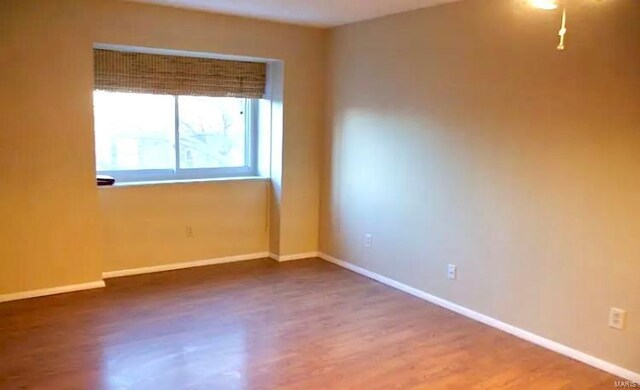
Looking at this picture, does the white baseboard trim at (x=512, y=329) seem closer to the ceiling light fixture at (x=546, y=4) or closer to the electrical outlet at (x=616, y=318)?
the electrical outlet at (x=616, y=318)

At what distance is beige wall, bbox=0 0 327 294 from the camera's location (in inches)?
153

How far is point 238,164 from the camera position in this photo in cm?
539

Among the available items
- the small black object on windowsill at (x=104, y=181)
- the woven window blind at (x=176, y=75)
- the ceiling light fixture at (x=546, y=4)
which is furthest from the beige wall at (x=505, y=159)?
the small black object on windowsill at (x=104, y=181)

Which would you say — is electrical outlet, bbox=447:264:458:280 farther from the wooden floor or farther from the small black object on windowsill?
the small black object on windowsill

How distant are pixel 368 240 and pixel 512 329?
1545mm

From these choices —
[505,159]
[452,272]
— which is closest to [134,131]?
[452,272]

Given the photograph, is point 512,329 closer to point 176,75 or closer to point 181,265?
point 181,265

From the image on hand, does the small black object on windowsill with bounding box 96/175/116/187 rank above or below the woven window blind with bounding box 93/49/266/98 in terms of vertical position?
below

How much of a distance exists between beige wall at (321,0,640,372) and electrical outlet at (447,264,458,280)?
1.8 inches

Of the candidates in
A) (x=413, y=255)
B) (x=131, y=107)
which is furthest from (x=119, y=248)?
(x=413, y=255)

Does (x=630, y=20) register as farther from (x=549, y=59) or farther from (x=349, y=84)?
(x=349, y=84)

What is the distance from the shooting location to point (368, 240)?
191 inches

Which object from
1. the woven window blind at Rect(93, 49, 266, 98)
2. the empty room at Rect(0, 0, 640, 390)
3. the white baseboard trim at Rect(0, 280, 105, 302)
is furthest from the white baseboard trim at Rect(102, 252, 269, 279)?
the woven window blind at Rect(93, 49, 266, 98)

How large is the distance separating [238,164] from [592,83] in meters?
3.27
